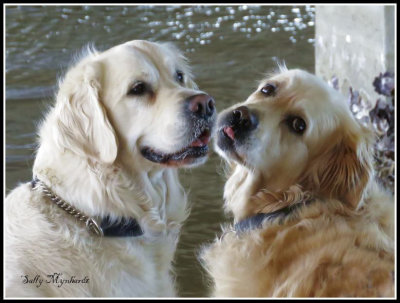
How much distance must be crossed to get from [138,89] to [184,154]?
0.29m

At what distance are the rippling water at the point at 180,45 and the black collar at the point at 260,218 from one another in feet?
3.60

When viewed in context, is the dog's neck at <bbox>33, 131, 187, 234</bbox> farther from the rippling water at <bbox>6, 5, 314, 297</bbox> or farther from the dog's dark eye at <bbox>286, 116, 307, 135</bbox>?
the rippling water at <bbox>6, 5, 314, 297</bbox>

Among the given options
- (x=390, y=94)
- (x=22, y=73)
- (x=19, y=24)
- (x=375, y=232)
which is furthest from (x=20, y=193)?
(x=22, y=73)

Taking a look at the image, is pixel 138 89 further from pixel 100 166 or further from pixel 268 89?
pixel 268 89

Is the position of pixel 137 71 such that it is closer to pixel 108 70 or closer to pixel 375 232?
pixel 108 70

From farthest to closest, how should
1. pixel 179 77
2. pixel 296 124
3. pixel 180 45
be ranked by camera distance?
pixel 180 45 → pixel 179 77 → pixel 296 124

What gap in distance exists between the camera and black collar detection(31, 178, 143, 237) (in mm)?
2404

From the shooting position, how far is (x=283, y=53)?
434 centimetres

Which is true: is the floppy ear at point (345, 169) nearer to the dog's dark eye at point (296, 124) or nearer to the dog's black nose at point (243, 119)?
the dog's dark eye at point (296, 124)

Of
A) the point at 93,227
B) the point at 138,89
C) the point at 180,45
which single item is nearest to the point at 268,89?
the point at 138,89

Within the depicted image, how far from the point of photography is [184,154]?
93.7 inches

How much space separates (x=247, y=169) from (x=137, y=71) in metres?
0.54

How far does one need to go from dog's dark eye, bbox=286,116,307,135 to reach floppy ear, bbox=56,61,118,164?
62cm

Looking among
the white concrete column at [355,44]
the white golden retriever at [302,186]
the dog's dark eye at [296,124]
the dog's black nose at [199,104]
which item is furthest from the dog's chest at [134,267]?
the white concrete column at [355,44]
